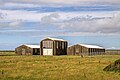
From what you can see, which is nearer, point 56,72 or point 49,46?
point 56,72

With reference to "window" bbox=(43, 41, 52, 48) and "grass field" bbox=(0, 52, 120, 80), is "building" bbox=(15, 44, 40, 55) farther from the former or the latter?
"grass field" bbox=(0, 52, 120, 80)

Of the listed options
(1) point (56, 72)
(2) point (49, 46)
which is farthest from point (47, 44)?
(1) point (56, 72)

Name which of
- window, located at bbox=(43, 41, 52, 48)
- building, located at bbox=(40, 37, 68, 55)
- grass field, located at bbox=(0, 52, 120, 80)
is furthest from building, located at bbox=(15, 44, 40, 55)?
grass field, located at bbox=(0, 52, 120, 80)

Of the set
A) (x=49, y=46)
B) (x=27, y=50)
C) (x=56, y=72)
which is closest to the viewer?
(x=56, y=72)

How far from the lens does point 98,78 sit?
31.8m

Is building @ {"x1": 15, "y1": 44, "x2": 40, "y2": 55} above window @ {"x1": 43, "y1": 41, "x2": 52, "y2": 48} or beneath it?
beneath

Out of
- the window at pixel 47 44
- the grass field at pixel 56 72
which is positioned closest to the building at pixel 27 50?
the window at pixel 47 44

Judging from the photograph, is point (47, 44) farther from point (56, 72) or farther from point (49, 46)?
point (56, 72)

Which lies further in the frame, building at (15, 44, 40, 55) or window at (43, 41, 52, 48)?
building at (15, 44, 40, 55)

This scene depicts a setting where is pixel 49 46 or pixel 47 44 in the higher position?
pixel 47 44

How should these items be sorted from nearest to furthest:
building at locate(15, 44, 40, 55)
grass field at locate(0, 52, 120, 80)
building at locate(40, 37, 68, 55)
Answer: grass field at locate(0, 52, 120, 80) < building at locate(40, 37, 68, 55) < building at locate(15, 44, 40, 55)

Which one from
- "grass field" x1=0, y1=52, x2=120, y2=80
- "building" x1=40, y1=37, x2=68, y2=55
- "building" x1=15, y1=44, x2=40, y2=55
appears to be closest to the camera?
"grass field" x1=0, y1=52, x2=120, y2=80

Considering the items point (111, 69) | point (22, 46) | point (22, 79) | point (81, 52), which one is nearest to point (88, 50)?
point (81, 52)

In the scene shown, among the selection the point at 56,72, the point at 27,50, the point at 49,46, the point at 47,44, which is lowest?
the point at 27,50
